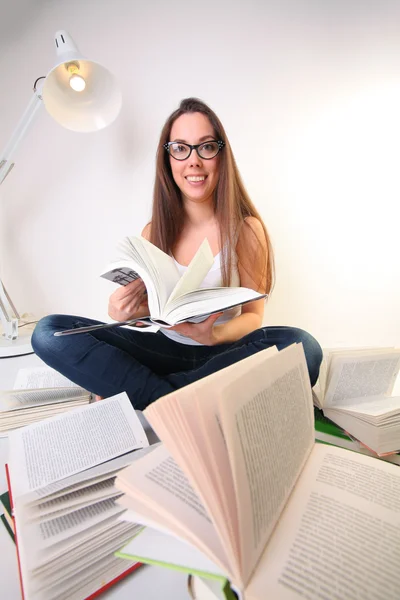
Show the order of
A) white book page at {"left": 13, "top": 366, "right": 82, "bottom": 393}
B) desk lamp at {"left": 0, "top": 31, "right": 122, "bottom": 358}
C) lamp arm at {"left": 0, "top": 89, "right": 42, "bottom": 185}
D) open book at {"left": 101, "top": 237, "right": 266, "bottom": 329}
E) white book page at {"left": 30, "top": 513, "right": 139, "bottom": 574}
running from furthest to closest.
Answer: lamp arm at {"left": 0, "top": 89, "right": 42, "bottom": 185}, desk lamp at {"left": 0, "top": 31, "right": 122, "bottom": 358}, white book page at {"left": 13, "top": 366, "right": 82, "bottom": 393}, open book at {"left": 101, "top": 237, "right": 266, "bottom": 329}, white book page at {"left": 30, "top": 513, "right": 139, "bottom": 574}

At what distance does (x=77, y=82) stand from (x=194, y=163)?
0.59 m

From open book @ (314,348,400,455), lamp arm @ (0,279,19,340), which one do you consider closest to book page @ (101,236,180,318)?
open book @ (314,348,400,455)

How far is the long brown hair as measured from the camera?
1.14m

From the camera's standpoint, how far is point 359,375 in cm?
90

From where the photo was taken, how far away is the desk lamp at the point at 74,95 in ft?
4.12

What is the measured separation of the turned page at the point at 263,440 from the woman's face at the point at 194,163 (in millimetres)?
789

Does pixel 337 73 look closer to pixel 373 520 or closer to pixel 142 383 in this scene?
pixel 142 383

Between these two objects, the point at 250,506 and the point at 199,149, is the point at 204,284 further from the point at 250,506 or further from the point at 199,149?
the point at 250,506

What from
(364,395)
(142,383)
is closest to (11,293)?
(142,383)

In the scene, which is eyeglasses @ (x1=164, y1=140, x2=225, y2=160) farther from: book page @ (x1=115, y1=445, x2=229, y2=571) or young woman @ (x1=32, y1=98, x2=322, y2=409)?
book page @ (x1=115, y1=445, x2=229, y2=571)

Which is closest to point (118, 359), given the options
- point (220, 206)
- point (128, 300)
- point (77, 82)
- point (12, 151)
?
point (128, 300)

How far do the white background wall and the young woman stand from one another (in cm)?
45

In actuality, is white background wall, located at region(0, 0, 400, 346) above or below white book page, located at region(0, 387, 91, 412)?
above

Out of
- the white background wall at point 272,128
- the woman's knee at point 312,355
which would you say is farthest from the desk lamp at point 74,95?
the woman's knee at point 312,355
